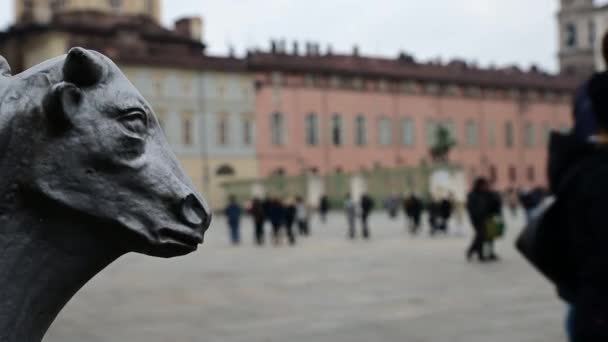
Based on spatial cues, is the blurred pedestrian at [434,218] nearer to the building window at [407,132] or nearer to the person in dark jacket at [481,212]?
the person in dark jacket at [481,212]

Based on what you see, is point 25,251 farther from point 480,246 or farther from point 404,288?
point 480,246

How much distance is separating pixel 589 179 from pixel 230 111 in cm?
4765

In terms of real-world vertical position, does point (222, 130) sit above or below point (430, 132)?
above

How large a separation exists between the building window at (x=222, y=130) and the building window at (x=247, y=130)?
1153mm

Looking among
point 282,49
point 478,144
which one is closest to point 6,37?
point 282,49

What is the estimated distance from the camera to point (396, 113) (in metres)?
56.6

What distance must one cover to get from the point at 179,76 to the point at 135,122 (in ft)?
154

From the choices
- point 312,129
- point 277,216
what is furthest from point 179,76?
point 277,216

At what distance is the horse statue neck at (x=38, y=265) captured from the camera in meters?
1.06

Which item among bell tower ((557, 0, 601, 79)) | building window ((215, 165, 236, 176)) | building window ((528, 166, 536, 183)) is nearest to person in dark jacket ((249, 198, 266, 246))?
building window ((215, 165, 236, 176))

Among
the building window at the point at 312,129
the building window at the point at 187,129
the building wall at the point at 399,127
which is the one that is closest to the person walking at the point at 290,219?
the building window at the point at 187,129

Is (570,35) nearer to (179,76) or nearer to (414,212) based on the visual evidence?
(179,76)

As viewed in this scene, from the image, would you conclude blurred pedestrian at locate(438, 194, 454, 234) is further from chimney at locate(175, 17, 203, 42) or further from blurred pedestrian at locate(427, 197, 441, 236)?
chimney at locate(175, 17, 203, 42)

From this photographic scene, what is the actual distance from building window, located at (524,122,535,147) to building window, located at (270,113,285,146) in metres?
22.0
